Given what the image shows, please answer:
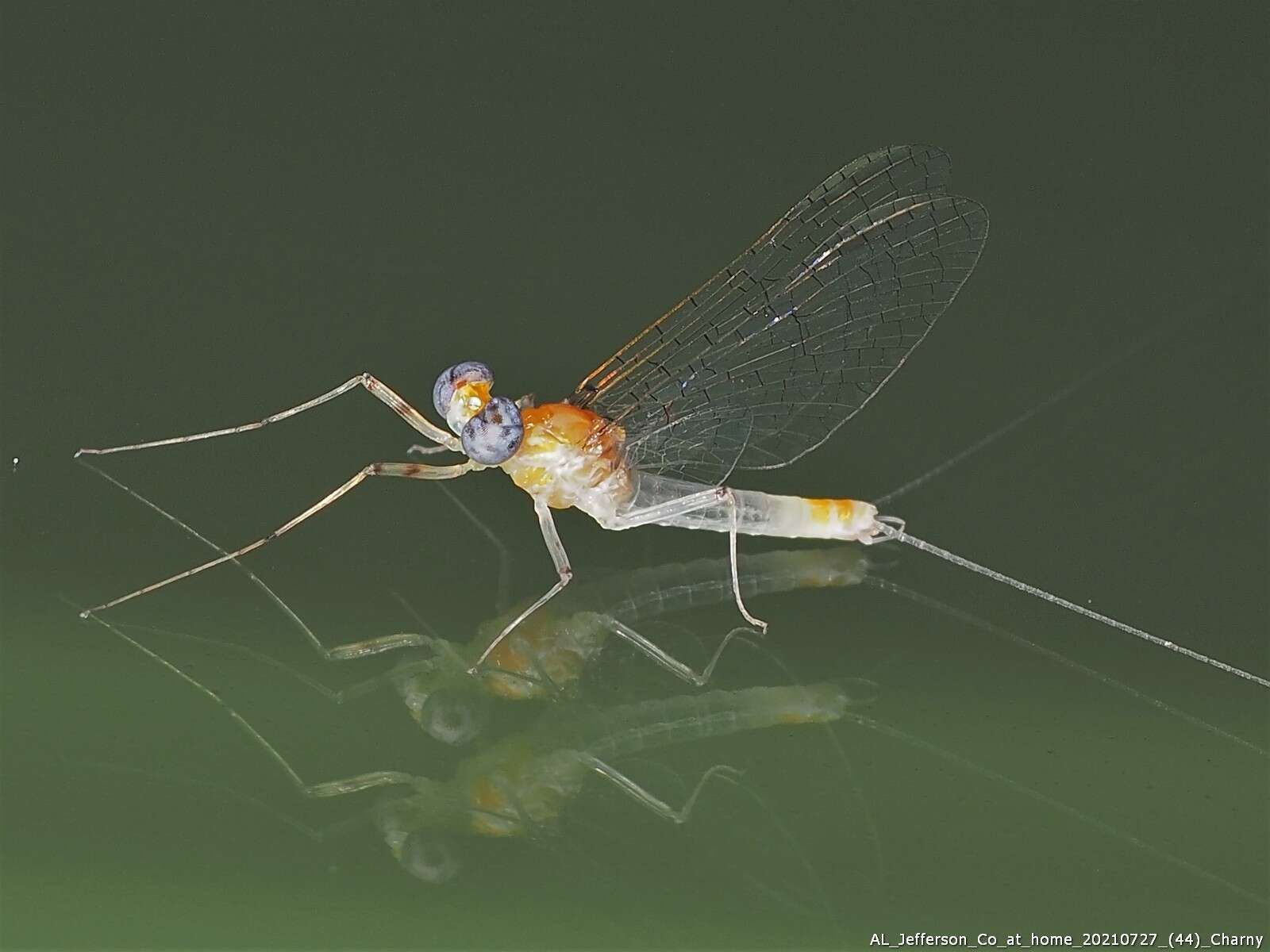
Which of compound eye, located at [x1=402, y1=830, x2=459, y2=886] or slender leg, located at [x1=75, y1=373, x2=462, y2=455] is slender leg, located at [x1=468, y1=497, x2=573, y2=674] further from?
compound eye, located at [x1=402, y1=830, x2=459, y2=886]

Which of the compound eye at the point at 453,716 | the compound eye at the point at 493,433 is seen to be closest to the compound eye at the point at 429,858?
the compound eye at the point at 453,716

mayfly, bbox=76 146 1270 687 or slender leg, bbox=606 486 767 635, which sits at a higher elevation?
mayfly, bbox=76 146 1270 687

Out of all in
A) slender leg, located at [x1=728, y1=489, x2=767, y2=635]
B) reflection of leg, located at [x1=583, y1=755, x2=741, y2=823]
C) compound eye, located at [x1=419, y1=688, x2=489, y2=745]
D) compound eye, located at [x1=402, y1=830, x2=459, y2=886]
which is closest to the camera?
compound eye, located at [x1=402, y1=830, x2=459, y2=886]

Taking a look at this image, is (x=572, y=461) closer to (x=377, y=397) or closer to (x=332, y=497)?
(x=377, y=397)

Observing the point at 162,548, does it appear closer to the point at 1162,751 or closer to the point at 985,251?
the point at 1162,751

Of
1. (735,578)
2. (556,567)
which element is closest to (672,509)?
(735,578)

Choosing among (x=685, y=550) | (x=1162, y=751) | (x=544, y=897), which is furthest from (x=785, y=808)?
(x=685, y=550)

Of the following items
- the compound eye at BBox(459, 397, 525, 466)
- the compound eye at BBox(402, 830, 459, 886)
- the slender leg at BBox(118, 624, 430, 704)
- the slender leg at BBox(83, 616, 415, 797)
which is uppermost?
the compound eye at BBox(459, 397, 525, 466)

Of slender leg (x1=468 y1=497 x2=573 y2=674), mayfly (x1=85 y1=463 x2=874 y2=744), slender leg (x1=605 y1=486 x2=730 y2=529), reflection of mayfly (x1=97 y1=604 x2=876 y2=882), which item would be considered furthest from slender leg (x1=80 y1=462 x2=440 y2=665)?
slender leg (x1=605 y1=486 x2=730 y2=529)
